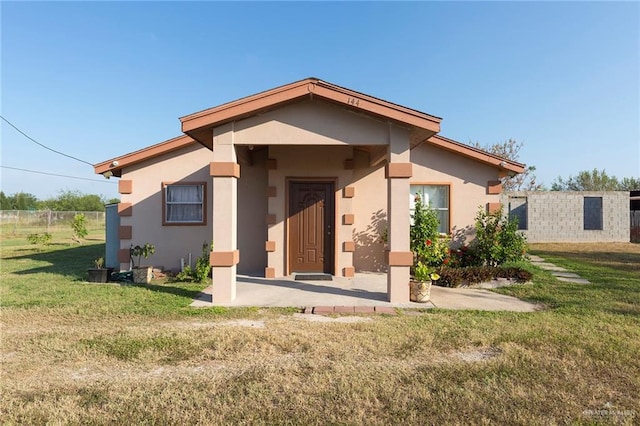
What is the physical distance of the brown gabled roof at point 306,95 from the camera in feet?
19.9

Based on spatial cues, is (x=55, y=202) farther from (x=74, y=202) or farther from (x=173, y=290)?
(x=173, y=290)

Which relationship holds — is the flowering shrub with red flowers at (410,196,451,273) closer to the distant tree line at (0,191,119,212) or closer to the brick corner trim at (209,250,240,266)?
the brick corner trim at (209,250,240,266)

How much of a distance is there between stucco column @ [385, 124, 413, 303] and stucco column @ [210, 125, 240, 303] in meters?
2.80

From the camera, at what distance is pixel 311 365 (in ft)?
12.1

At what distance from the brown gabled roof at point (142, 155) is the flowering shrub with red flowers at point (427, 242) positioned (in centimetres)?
602

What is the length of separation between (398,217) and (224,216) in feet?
10.1

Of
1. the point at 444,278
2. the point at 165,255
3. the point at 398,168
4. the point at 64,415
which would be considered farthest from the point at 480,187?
the point at 64,415

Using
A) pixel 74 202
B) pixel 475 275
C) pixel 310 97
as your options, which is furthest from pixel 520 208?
pixel 74 202

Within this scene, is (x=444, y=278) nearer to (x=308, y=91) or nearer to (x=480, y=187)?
(x=480, y=187)

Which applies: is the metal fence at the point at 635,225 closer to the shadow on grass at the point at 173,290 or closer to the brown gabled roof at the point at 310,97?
the brown gabled roof at the point at 310,97

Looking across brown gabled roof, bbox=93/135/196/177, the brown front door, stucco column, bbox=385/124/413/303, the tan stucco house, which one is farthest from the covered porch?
brown gabled roof, bbox=93/135/196/177

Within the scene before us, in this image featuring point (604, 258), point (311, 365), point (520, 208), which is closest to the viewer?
point (311, 365)

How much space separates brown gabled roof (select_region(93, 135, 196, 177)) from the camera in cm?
884

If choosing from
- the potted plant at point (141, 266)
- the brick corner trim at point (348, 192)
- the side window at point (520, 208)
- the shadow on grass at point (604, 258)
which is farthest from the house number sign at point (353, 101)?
the side window at point (520, 208)
